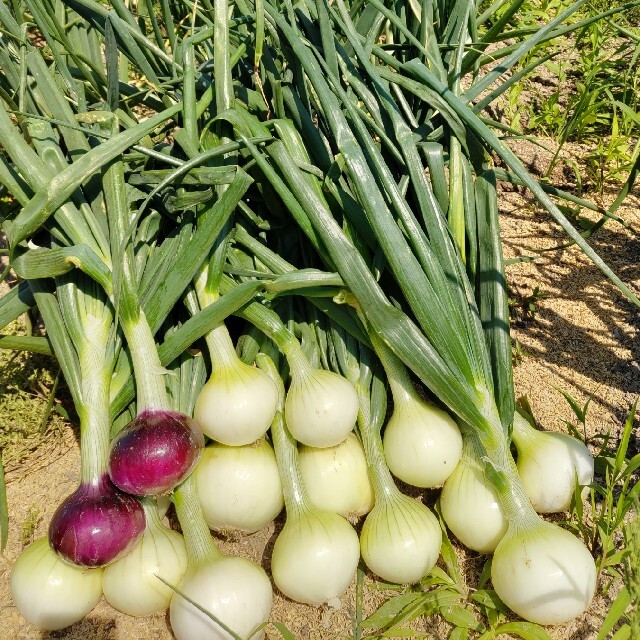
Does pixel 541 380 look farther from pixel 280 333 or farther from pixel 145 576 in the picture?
pixel 145 576

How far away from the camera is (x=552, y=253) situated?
2102mm

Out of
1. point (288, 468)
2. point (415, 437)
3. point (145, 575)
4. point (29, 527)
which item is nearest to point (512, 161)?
point (415, 437)

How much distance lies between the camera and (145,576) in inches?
50.9

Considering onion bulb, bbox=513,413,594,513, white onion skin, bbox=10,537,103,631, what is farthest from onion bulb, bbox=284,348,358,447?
white onion skin, bbox=10,537,103,631

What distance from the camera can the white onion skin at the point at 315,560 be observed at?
1283mm

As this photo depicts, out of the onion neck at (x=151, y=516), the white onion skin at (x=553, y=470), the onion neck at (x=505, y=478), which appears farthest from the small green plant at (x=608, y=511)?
the onion neck at (x=151, y=516)

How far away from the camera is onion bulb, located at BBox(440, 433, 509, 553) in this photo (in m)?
1.35

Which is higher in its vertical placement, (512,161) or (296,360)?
(512,161)

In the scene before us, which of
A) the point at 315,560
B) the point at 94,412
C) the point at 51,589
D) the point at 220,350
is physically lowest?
the point at 51,589

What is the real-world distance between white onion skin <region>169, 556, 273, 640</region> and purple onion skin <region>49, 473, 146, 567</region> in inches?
6.2

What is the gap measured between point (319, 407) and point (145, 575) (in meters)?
0.50

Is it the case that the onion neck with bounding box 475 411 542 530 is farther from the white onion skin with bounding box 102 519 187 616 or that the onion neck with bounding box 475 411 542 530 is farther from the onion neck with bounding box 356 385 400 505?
the white onion skin with bounding box 102 519 187 616

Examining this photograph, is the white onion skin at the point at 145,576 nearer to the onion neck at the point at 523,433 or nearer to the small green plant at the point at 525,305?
the onion neck at the point at 523,433

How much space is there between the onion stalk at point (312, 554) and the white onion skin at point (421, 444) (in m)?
0.19
